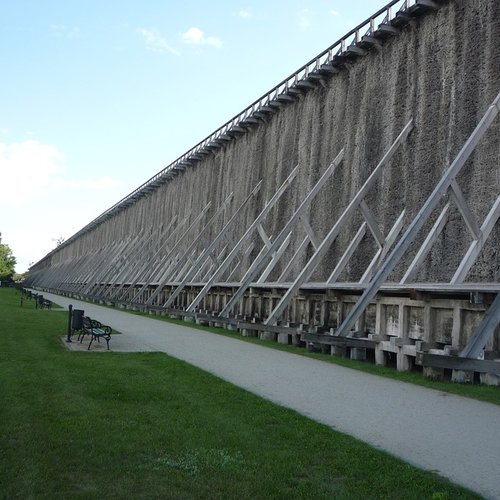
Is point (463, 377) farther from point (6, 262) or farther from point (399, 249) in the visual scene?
point (6, 262)

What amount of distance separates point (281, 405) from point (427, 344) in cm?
418

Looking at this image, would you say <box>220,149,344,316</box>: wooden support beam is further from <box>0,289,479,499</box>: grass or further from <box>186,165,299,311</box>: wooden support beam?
<box>0,289,479,499</box>: grass

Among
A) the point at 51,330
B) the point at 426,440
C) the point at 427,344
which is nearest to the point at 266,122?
the point at 51,330

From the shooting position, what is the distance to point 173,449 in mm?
5637

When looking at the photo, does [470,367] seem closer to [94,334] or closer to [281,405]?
[281,405]

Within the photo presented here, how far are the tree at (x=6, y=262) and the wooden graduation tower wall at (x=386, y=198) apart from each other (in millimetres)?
110961

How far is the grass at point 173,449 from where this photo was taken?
15.3 feet

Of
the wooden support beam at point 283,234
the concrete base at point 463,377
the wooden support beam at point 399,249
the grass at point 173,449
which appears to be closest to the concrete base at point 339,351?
the wooden support beam at point 399,249

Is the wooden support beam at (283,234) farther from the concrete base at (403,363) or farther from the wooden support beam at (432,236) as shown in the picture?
the concrete base at (403,363)

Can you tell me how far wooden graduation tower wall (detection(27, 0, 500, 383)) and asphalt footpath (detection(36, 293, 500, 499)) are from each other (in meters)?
1.04

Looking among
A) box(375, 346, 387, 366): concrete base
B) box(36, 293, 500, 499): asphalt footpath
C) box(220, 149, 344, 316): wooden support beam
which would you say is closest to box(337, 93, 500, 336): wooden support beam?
box(375, 346, 387, 366): concrete base

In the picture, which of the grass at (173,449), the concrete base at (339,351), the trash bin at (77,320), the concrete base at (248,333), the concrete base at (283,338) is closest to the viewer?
the grass at (173,449)

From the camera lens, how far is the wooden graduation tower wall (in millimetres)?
12188

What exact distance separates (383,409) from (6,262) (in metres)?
142
